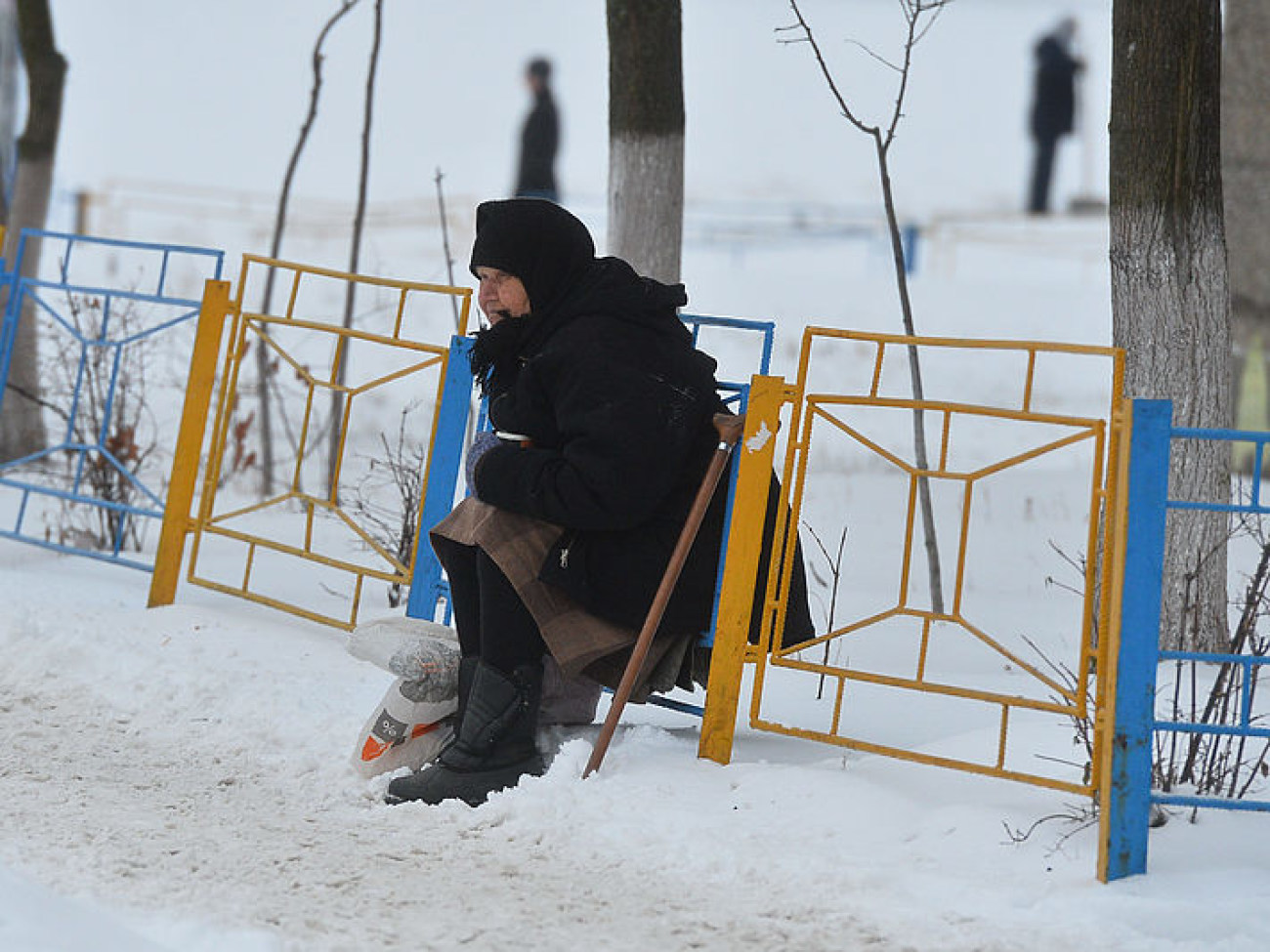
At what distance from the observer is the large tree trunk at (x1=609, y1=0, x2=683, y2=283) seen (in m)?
5.50

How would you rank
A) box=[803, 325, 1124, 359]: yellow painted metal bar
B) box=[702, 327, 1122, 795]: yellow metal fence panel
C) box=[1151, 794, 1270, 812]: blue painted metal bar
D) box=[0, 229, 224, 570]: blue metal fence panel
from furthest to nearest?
box=[0, 229, 224, 570]: blue metal fence panel < box=[702, 327, 1122, 795]: yellow metal fence panel < box=[803, 325, 1124, 359]: yellow painted metal bar < box=[1151, 794, 1270, 812]: blue painted metal bar

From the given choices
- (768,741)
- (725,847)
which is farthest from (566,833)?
(768,741)

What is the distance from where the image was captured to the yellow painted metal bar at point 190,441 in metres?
5.13

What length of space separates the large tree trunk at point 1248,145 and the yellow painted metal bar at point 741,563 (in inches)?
238

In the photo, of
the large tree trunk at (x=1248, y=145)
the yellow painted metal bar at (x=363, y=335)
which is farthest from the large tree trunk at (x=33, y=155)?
the large tree trunk at (x=1248, y=145)

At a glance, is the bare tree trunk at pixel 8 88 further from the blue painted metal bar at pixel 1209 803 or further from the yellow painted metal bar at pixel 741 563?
the blue painted metal bar at pixel 1209 803

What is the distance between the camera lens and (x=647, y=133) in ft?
18.2

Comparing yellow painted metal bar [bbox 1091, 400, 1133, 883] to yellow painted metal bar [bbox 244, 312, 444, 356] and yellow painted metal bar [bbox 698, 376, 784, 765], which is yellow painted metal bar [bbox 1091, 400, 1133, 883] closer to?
yellow painted metal bar [bbox 698, 376, 784, 765]

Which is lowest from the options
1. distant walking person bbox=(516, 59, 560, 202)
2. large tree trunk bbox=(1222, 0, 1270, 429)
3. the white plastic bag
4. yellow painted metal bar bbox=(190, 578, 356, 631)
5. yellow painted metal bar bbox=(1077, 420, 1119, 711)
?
the white plastic bag

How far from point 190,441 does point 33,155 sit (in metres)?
3.98

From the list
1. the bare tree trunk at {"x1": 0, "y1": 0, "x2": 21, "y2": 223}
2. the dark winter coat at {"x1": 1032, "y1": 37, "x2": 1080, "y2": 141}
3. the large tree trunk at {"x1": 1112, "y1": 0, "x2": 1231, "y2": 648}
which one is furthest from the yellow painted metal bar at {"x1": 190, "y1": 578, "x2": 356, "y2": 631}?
the dark winter coat at {"x1": 1032, "y1": 37, "x2": 1080, "y2": 141}

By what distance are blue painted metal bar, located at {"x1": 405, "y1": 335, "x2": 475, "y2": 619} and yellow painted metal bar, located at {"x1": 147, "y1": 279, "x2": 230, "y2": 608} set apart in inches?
36.7

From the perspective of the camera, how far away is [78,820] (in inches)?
137

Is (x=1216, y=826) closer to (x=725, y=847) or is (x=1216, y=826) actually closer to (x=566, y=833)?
(x=725, y=847)
